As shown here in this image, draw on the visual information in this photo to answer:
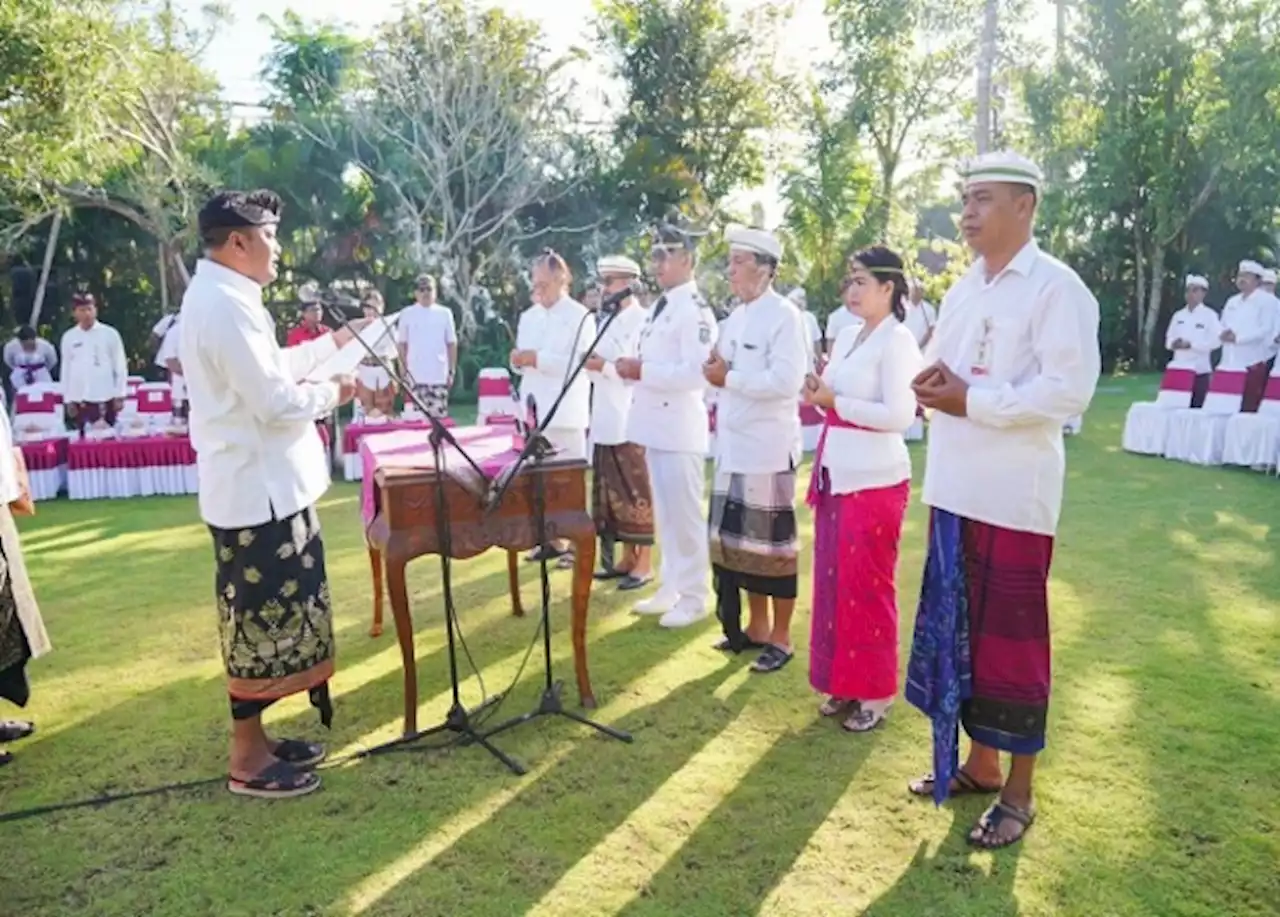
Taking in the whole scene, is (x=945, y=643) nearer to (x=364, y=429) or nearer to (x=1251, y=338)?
(x=364, y=429)

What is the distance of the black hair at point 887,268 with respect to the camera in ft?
12.5

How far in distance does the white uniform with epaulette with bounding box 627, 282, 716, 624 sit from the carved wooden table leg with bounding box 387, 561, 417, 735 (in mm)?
1711

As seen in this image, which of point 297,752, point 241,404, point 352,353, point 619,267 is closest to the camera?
point 241,404

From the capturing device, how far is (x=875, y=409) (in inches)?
147

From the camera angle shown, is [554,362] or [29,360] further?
[29,360]

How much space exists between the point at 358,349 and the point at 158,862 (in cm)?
175

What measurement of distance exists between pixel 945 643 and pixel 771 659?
4.98ft

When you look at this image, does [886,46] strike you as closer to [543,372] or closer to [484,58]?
[484,58]

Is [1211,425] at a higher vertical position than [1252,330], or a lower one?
lower

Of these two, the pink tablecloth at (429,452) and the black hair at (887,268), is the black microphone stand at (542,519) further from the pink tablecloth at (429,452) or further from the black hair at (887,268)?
the black hair at (887,268)

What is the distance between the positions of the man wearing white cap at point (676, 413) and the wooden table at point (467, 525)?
45.9 inches

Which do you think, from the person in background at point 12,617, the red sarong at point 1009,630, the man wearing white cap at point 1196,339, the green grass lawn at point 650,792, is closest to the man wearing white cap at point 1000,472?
the red sarong at point 1009,630

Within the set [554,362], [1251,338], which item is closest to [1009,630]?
[554,362]

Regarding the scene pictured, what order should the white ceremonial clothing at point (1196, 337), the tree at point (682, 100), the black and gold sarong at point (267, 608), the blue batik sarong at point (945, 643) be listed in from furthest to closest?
the tree at point (682, 100) < the white ceremonial clothing at point (1196, 337) < the black and gold sarong at point (267, 608) < the blue batik sarong at point (945, 643)
